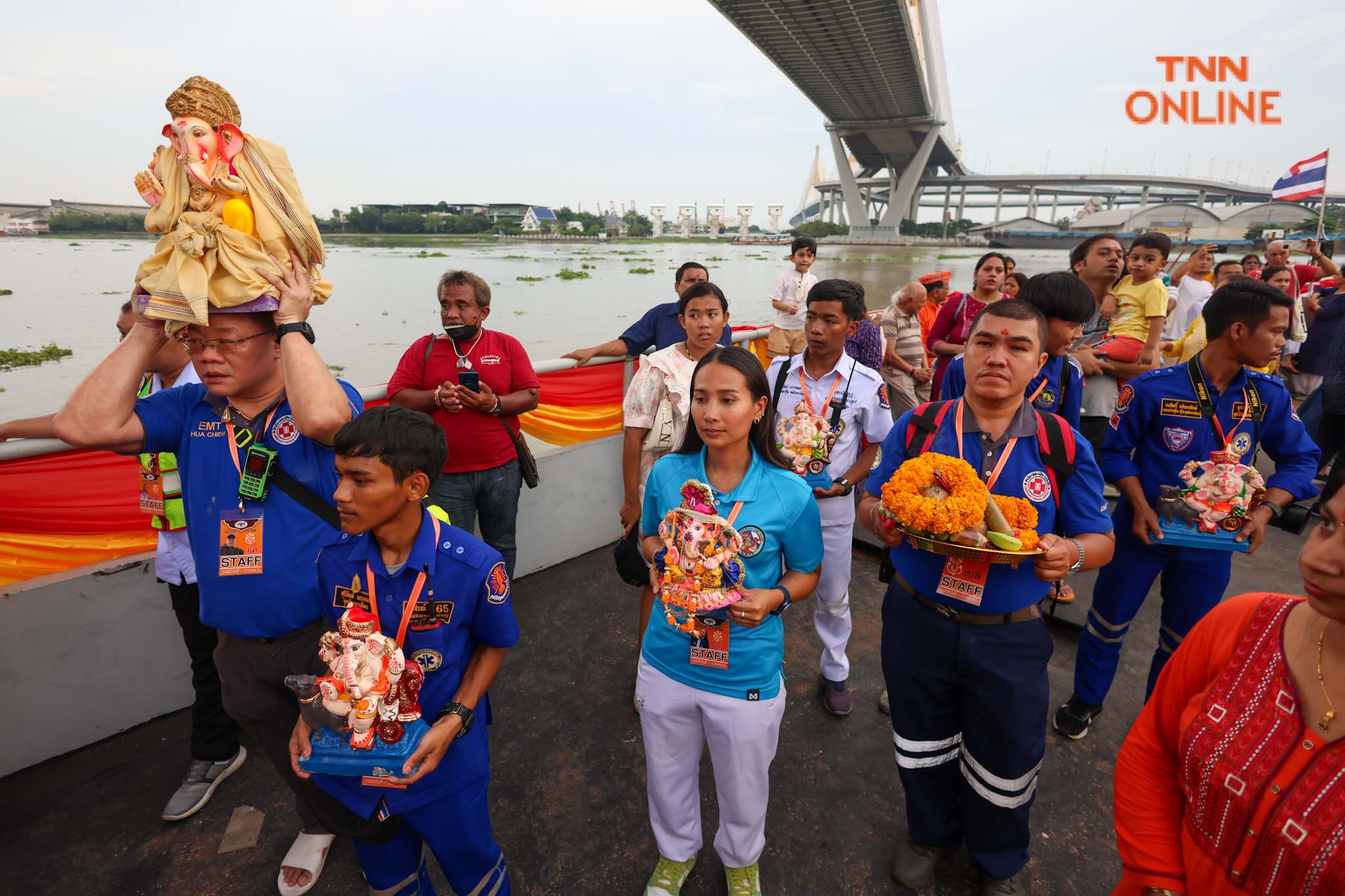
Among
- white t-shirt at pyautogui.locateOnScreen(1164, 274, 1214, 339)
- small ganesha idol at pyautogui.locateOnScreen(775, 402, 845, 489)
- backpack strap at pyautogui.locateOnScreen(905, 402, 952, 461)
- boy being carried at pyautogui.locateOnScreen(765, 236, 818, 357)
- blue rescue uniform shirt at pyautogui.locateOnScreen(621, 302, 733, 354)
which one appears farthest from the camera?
boy being carried at pyautogui.locateOnScreen(765, 236, 818, 357)

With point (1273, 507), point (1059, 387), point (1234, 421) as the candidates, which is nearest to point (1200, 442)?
point (1234, 421)

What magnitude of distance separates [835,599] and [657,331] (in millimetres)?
2265

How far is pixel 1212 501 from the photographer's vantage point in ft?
8.33

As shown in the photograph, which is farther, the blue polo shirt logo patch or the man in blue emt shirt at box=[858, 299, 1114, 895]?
the man in blue emt shirt at box=[858, 299, 1114, 895]

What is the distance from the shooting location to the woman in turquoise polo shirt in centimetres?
197

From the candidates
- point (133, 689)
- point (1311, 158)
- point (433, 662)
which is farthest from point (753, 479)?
point (1311, 158)

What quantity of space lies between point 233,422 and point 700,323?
2114 mm

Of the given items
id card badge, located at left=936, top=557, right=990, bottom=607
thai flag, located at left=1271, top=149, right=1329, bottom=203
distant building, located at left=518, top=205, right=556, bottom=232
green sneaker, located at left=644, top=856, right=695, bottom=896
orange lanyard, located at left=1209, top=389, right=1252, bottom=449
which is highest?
distant building, located at left=518, top=205, right=556, bottom=232

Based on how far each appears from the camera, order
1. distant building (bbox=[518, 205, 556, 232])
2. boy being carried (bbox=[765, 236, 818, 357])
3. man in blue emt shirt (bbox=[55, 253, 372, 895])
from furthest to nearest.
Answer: distant building (bbox=[518, 205, 556, 232])
boy being carried (bbox=[765, 236, 818, 357])
man in blue emt shirt (bbox=[55, 253, 372, 895])

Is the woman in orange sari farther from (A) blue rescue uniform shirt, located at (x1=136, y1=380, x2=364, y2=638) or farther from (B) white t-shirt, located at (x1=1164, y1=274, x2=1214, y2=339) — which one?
(B) white t-shirt, located at (x1=1164, y1=274, x2=1214, y2=339)

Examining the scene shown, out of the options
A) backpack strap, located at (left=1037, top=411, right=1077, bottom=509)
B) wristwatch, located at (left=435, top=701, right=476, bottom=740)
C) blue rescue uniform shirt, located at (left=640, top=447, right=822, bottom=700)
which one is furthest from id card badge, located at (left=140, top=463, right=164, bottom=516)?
backpack strap, located at (left=1037, top=411, right=1077, bottom=509)

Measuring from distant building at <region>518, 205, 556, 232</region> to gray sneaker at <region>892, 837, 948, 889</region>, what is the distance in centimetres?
7929

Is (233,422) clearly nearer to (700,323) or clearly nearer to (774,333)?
(700,323)

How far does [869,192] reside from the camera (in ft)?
314
